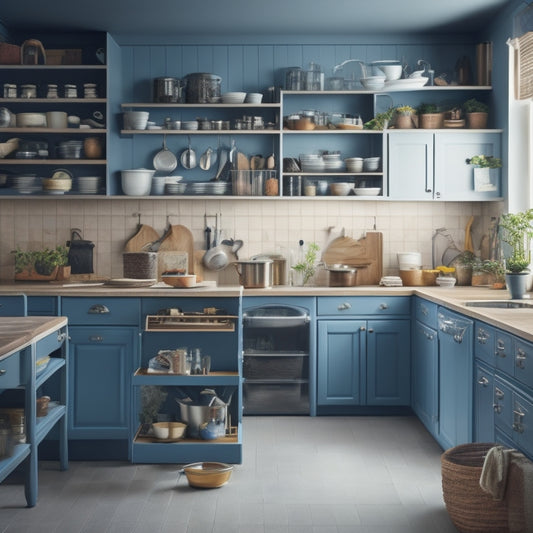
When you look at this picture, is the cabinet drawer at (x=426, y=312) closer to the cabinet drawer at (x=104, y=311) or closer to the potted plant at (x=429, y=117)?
the potted plant at (x=429, y=117)

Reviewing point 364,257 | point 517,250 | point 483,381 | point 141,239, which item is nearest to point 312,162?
point 364,257

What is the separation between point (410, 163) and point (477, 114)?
2.03 feet

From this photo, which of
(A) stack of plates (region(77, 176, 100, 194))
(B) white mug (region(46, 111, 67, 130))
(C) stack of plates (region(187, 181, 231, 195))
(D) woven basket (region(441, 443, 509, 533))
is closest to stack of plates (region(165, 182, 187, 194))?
(C) stack of plates (region(187, 181, 231, 195))

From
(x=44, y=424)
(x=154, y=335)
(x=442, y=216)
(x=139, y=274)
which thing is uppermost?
(x=442, y=216)

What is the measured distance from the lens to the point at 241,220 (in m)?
6.40

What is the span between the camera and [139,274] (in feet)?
17.7

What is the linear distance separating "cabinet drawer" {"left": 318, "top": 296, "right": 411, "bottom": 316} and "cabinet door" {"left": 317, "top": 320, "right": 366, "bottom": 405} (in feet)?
0.24

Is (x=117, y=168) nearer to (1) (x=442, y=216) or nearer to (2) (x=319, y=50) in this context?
(2) (x=319, y=50)

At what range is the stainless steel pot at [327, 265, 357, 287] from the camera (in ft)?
19.7

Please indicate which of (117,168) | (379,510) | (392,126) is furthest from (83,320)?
(392,126)

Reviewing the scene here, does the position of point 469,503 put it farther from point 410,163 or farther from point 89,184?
point 89,184

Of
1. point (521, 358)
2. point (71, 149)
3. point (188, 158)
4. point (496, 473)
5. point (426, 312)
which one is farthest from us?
point (188, 158)

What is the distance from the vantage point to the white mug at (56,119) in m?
6.06

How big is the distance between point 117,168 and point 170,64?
0.94m
